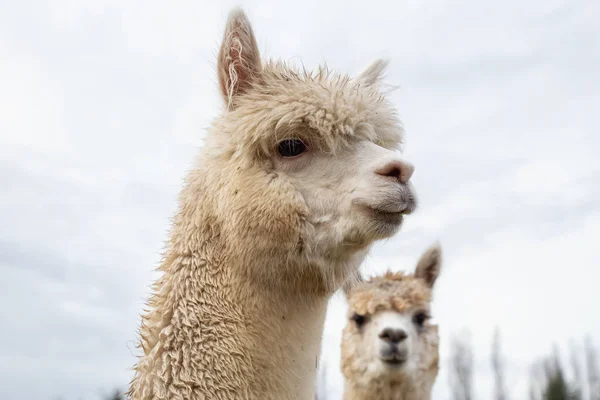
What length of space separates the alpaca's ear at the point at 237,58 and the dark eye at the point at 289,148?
1.48ft

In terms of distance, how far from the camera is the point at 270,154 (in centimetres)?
351

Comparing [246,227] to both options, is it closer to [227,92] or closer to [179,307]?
[179,307]

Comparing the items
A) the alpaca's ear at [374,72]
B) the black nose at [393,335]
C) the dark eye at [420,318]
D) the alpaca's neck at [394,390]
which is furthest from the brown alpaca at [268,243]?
the dark eye at [420,318]

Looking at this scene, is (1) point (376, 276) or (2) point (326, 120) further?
(1) point (376, 276)

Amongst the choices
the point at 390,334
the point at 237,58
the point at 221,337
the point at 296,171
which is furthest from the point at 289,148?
the point at 390,334

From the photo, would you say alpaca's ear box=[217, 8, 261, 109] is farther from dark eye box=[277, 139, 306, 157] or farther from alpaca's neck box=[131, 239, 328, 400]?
alpaca's neck box=[131, 239, 328, 400]

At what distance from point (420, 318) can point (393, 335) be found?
2.36 feet

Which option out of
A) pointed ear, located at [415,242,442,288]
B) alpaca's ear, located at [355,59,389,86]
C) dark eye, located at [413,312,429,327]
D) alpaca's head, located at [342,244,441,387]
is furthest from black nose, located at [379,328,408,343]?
alpaca's ear, located at [355,59,389,86]

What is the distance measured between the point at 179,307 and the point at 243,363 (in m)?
0.43

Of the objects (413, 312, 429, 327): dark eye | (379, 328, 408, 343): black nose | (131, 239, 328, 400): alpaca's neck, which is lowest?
(131, 239, 328, 400): alpaca's neck

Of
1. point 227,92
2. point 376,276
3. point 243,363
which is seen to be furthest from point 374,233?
point 376,276

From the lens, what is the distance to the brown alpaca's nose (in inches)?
130

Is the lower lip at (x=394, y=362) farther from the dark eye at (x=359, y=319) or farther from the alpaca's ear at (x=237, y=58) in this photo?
the alpaca's ear at (x=237, y=58)

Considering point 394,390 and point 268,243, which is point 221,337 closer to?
point 268,243
